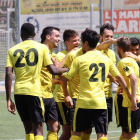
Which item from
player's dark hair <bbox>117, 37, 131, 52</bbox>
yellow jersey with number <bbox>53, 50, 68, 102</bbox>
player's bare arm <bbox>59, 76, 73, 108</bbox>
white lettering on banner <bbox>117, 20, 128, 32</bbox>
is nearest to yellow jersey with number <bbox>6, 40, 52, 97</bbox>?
player's bare arm <bbox>59, 76, 73, 108</bbox>

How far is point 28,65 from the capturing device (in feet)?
18.7

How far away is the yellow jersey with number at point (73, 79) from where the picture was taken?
637 cm

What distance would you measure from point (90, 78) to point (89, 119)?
534 mm

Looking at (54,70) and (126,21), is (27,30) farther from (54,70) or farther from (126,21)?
(126,21)

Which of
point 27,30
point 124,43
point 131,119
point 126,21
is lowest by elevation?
point 131,119

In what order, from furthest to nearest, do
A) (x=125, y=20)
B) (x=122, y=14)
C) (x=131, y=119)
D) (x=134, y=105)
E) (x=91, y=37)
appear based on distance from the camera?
(x=122, y=14) → (x=125, y=20) → (x=131, y=119) → (x=134, y=105) → (x=91, y=37)

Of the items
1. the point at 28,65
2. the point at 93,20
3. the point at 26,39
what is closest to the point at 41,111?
the point at 28,65

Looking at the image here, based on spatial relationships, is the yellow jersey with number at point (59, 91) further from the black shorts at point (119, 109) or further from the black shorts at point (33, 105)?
the black shorts at point (33, 105)

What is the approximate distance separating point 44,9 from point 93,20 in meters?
2.43

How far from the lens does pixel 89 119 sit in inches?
219

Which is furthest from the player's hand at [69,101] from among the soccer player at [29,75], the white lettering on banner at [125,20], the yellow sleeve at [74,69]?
the white lettering on banner at [125,20]

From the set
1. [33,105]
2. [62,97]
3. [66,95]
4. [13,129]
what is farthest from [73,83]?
[13,129]

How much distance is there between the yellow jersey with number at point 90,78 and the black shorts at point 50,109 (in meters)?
0.88

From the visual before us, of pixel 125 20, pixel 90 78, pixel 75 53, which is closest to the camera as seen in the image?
pixel 90 78
